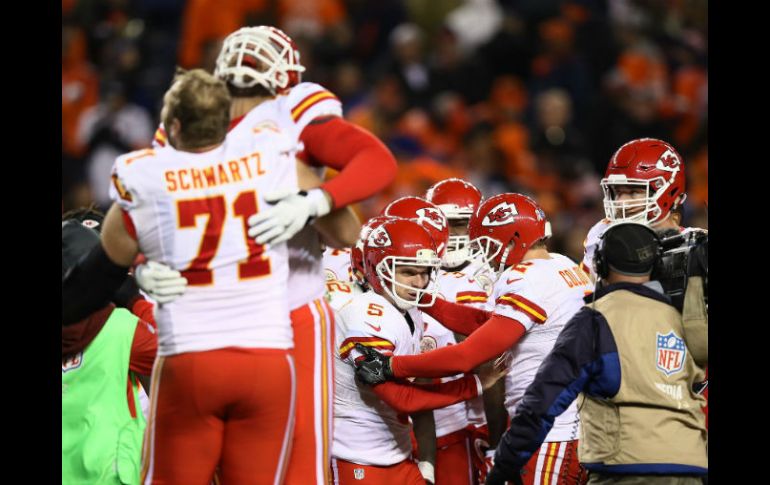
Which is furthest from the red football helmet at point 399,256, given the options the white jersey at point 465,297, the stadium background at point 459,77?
the stadium background at point 459,77

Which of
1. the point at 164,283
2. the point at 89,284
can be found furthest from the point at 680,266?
the point at 89,284

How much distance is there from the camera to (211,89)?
404 centimetres

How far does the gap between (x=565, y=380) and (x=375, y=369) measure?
3.05 feet

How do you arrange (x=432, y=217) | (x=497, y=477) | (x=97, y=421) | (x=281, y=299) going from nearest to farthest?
1. (x=281, y=299)
2. (x=497, y=477)
3. (x=97, y=421)
4. (x=432, y=217)

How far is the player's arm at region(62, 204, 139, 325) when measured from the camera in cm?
407

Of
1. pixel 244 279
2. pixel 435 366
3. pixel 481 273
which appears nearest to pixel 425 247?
pixel 435 366

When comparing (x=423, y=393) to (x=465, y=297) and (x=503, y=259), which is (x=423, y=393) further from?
(x=465, y=297)

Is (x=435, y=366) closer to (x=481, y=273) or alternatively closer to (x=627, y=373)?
(x=627, y=373)

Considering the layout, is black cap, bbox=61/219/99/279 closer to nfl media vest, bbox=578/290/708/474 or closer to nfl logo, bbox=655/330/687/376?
nfl media vest, bbox=578/290/708/474

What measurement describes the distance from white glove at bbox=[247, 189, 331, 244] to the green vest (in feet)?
4.83

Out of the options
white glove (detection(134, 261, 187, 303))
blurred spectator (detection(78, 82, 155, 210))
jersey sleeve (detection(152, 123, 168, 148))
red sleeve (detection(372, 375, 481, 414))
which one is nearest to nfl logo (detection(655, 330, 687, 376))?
red sleeve (detection(372, 375, 481, 414))

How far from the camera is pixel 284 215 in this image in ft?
13.1

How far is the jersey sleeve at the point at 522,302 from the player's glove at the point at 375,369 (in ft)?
2.02
